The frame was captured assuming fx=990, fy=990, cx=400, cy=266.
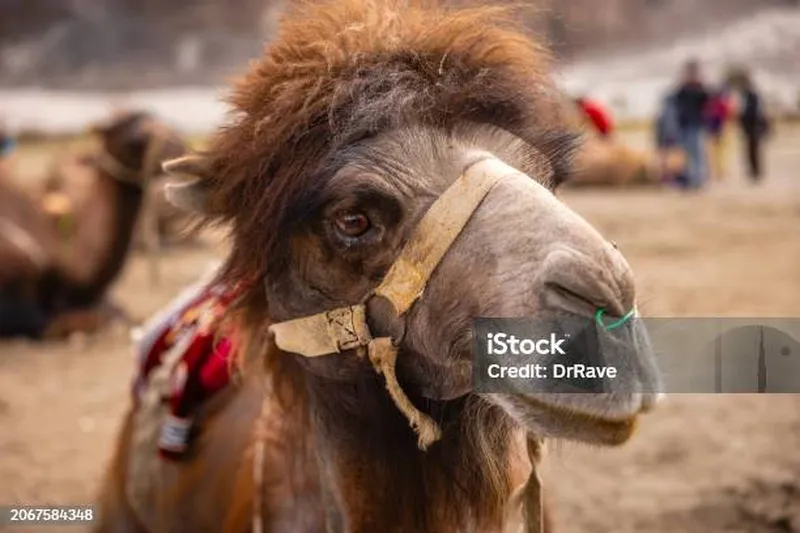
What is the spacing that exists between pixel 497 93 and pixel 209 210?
55 centimetres

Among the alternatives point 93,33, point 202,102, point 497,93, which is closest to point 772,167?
point 202,102

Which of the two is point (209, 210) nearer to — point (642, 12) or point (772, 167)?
point (642, 12)

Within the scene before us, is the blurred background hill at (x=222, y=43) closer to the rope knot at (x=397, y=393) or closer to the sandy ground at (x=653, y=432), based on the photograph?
the sandy ground at (x=653, y=432)

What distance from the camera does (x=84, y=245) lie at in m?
6.53

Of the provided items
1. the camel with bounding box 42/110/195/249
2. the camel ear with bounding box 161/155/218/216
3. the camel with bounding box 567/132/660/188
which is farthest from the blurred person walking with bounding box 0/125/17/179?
the camel with bounding box 567/132/660/188

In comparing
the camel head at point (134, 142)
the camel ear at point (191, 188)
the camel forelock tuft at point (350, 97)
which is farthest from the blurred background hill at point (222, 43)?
the camel ear at point (191, 188)

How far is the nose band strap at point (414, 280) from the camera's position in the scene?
1.40 m

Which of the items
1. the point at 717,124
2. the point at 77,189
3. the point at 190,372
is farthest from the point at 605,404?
the point at 717,124

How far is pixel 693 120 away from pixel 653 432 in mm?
8165

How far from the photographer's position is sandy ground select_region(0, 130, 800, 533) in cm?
327

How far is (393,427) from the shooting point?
1.57 meters

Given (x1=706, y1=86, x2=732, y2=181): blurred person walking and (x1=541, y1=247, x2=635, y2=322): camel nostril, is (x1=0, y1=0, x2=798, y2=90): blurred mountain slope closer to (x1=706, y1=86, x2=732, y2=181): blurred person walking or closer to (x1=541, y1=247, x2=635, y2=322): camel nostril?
(x1=706, y1=86, x2=732, y2=181): blurred person walking

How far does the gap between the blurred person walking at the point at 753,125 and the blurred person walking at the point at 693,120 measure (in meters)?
0.47

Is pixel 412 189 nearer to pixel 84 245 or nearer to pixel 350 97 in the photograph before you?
pixel 350 97
